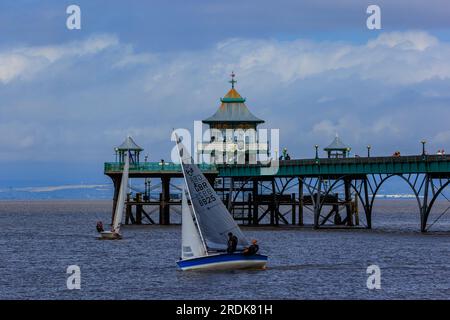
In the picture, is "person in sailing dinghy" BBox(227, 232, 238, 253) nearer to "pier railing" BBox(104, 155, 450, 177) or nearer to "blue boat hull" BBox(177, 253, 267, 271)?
"blue boat hull" BBox(177, 253, 267, 271)

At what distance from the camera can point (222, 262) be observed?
71.6 meters

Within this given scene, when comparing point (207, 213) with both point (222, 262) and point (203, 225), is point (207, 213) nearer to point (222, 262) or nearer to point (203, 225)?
point (203, 225)

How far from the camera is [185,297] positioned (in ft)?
205

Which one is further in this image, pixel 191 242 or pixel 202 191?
pixel 202 191

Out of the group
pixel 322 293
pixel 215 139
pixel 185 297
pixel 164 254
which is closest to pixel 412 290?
pixel 322 293

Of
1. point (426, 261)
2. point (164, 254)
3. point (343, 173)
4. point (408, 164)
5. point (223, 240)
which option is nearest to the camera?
point (223, 240)

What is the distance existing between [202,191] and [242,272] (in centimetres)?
569

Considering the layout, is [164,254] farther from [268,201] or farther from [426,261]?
[268,201]

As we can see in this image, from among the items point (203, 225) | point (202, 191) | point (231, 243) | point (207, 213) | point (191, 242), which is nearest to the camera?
point (231, 243)

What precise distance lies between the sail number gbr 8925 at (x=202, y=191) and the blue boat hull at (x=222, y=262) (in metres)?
3.96

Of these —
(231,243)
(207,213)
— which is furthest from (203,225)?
(231,243)

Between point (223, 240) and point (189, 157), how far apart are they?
18.6 ft

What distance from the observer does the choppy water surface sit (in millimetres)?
65062

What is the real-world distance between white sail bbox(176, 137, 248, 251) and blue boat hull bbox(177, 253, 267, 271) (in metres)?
1.87
